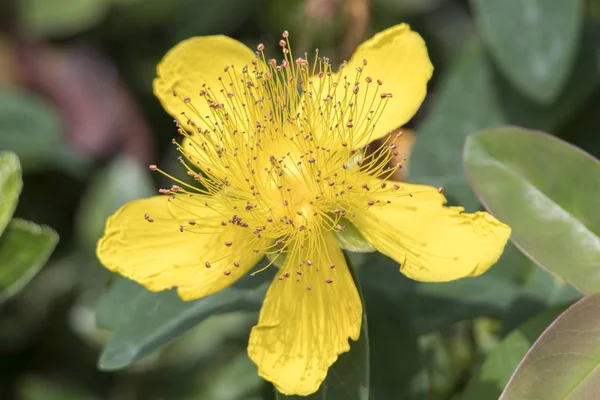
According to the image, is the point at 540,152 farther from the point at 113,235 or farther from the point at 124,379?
the point at 124,379

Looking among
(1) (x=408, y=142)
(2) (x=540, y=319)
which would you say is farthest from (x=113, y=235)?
(1) (x=408, y=142)

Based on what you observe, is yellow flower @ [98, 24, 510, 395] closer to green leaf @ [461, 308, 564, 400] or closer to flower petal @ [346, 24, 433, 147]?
flower petal @ [346, 24, 433, 147]

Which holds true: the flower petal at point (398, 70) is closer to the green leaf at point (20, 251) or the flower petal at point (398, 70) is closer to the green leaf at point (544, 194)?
the green leaf at point (544, 194)

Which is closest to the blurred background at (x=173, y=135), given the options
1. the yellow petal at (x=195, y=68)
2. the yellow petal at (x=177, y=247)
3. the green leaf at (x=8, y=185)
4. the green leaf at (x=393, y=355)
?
the green leaf at (x=393, y=355)

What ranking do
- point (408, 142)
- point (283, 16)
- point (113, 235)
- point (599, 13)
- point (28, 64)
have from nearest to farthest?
point (113, 235), point (408, 142), point (599, 13), point (283, 16), point (28, 64)

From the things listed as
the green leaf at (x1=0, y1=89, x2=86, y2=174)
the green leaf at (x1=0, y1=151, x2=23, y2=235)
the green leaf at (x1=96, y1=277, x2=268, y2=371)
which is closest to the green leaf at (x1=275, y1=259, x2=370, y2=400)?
the green leaf at (x1=96, y1=277, x2=268, y2=371)
